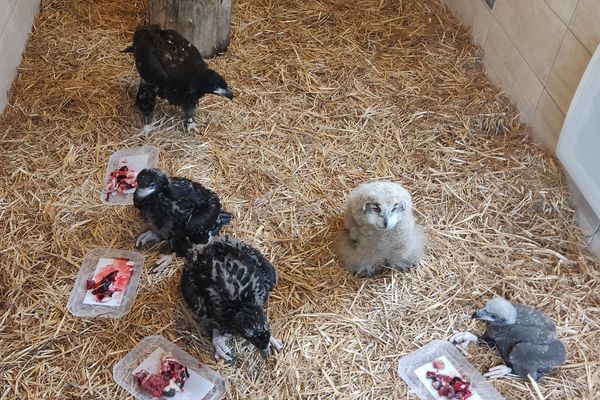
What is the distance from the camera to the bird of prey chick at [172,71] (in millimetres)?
3422

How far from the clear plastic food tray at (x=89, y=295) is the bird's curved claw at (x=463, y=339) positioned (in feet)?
4.99

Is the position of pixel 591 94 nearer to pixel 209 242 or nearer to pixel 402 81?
pixel 402 81

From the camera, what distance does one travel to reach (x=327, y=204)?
11.0ft

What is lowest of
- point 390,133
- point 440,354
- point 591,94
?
point 440,354

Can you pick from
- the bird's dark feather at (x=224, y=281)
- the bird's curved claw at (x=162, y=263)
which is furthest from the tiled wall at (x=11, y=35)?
the bird's dark feather at (x=224, y=281)

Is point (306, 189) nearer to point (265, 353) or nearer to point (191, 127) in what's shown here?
point (191, 127)

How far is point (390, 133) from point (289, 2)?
1.55 metres

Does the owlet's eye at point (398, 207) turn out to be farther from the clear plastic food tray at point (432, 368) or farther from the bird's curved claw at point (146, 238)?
the bird's curved claw at point (146, 238)

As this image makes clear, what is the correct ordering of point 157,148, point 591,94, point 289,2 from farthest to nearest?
1. point 289,2
2. point 157,148
3. point 591,94

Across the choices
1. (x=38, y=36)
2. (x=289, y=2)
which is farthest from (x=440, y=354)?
(x=38, y=36)

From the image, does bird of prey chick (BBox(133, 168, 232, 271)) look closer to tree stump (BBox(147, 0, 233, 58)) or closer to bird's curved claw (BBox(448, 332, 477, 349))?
bird's curved claw (BBox(448, 332, 477, 349))

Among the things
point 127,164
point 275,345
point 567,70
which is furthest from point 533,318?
point 127,164

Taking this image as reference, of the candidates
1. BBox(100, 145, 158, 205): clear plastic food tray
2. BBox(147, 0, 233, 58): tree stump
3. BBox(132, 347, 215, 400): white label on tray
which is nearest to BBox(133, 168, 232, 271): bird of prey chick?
BBox(100, 145, 158, 205): clear plastic food tray

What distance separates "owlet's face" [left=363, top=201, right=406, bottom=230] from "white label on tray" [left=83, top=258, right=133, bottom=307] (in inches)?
47.7
